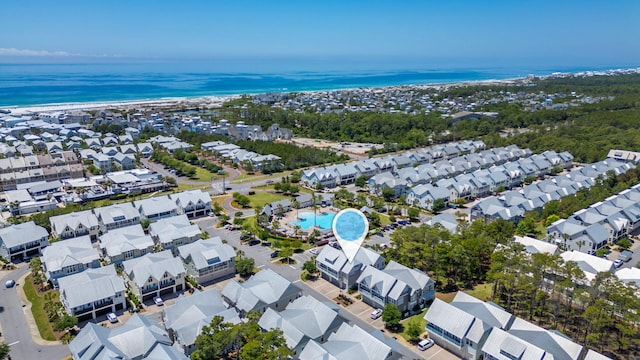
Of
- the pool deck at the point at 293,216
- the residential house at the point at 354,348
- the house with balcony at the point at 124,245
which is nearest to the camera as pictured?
the residential house at the point at 354,348

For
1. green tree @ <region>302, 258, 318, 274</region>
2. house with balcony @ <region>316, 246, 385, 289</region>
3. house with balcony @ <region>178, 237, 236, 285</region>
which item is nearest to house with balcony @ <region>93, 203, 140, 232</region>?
house with balcony @ <region>178, 237, 236, 285</region>

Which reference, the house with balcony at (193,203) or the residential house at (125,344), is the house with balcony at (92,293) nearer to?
the residential house at (125,344)

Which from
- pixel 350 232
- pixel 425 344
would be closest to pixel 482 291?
pixel 425 344

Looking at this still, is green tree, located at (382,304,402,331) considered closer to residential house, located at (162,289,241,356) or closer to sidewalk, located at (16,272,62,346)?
residential house, located at (162,289,241,356)

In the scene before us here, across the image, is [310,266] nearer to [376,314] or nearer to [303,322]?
[376,314]

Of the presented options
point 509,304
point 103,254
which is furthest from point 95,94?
point 509,304

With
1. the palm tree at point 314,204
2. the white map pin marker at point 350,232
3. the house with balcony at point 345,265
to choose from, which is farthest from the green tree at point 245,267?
the palm tree at point 314,204

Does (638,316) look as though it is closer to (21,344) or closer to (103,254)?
(21,344)
